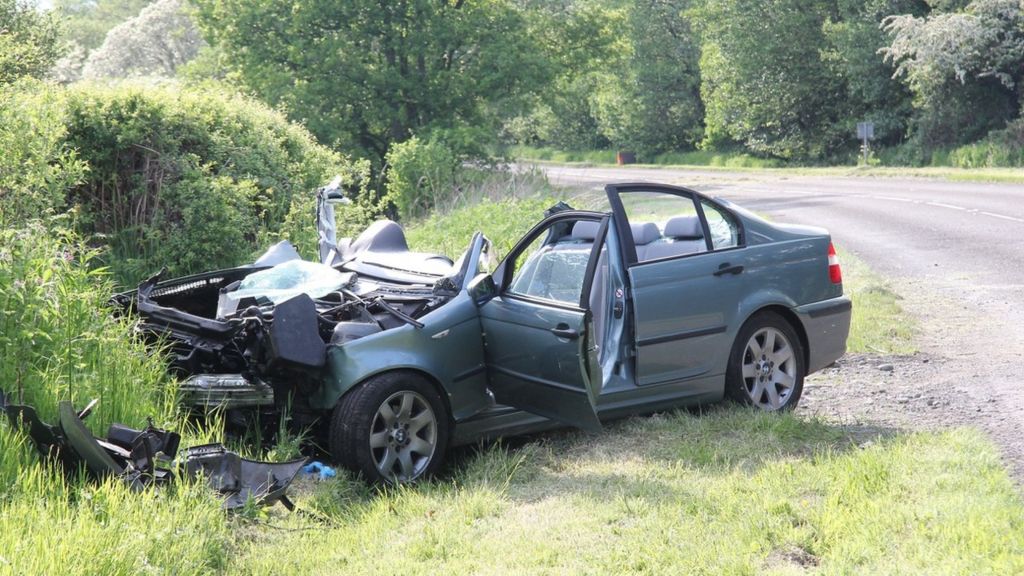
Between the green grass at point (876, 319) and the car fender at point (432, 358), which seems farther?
the green grass at point (876, 319)

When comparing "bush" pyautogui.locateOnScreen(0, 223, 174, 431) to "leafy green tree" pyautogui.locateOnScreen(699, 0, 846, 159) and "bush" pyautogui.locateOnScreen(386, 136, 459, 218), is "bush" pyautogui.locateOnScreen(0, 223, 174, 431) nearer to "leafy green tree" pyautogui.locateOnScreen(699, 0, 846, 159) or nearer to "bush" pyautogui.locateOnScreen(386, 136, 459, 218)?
"bush" pyautogui.locateOnScreen(386, 136, 459, 218)

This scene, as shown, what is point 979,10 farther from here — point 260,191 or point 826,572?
point 826,572

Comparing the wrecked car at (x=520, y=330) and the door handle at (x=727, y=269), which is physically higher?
the door handle at (x=727, y=269)

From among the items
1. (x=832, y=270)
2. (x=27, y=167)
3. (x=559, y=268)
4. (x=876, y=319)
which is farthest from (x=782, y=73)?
(x=27, y=167)

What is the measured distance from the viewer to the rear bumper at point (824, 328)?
770cm

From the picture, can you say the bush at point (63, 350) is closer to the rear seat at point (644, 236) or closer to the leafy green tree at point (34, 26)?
the rear seat at point (644, 236)

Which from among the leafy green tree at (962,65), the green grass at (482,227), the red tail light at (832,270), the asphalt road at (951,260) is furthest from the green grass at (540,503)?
the leafy green tree at (962,65)

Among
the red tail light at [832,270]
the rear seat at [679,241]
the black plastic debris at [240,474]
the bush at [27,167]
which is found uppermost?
the bush at [27,167]

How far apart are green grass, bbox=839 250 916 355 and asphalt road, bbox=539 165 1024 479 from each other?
174 mm

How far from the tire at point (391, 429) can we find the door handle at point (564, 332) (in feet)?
2.72

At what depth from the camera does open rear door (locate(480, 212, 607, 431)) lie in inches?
250

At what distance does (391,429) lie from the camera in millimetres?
6488

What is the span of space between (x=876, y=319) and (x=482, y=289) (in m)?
5.27

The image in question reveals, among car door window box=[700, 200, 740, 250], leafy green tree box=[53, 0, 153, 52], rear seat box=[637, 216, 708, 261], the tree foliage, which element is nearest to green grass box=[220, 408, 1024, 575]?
rear seat box=[637, 216, 708, 261]
